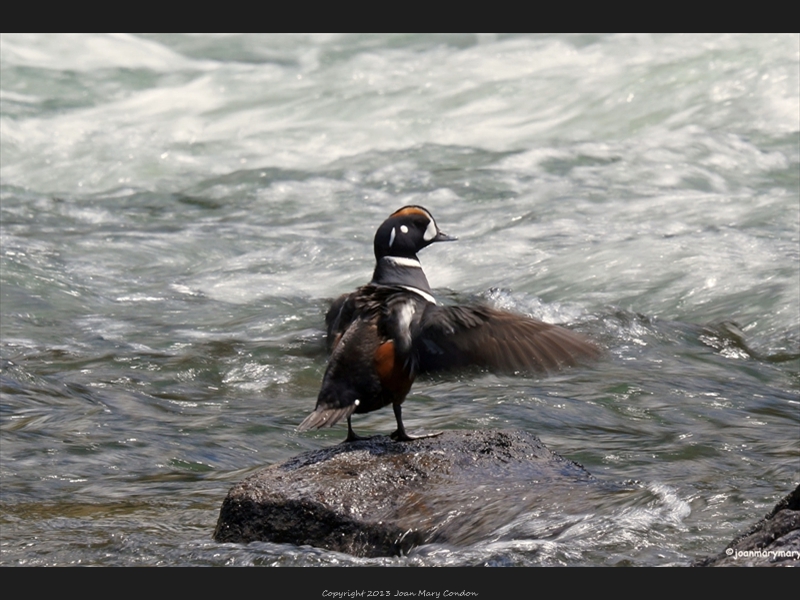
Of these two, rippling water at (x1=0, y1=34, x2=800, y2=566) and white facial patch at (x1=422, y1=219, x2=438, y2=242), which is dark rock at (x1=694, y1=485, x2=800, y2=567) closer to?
rippling water at (x1=0, y1=34, x2=800, y2=566)

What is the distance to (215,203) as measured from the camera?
1379 centimetres

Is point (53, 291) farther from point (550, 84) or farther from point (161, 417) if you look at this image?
point (550, 84)

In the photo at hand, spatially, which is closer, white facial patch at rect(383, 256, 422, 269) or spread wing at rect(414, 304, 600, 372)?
spread wing at rect(414, 304, 600, 372)

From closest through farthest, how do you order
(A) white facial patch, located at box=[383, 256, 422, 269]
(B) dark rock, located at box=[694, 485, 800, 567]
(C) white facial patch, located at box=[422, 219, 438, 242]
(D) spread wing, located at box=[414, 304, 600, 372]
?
(B) dark rock, located at box=[694, 485, 800, 567], (D) spread wing, located at box=[414, 304, 600, 372], (A) white facial patch, located at box=[383, 256, 422, 269], (C) white facial patch, located at box=[422, 219, 438, 242]

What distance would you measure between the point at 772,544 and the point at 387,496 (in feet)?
4.79

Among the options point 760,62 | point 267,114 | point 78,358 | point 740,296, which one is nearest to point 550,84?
point 760,62

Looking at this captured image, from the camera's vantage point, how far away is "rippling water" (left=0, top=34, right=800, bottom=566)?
18.5 feet

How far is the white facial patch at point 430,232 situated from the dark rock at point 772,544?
181 centimetres

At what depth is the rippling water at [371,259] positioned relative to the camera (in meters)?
5.65

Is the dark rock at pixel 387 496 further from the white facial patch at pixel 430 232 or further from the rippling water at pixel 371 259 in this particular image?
the white facial patch at pixel 430 232

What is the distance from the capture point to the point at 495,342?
178 inches

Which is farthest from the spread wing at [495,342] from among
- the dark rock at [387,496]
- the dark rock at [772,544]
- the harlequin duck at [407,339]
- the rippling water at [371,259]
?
the dark rock at [772,544]

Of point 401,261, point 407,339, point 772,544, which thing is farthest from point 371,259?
point 772,544

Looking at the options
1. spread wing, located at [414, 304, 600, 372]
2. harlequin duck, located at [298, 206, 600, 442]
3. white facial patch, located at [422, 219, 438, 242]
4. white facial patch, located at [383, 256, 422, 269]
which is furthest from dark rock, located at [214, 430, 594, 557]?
white facial patch, located at [422, 219, 438, 242]
